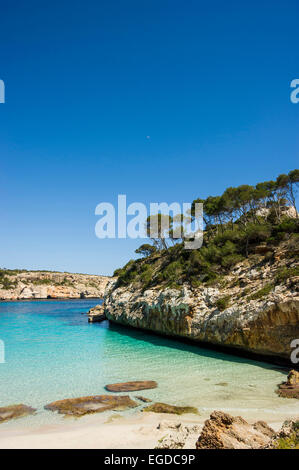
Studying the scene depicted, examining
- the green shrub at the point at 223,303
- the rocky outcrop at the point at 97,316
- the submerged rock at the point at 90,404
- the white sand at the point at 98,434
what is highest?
the green shrub at the point at 223,303

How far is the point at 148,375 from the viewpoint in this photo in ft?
44.9

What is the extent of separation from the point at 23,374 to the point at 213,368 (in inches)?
408

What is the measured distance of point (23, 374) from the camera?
45.0ft

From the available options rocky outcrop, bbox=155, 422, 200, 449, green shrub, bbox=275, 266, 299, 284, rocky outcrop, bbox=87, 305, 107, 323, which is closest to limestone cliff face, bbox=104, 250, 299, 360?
green shrub, bbox=275, 266, 299, 284

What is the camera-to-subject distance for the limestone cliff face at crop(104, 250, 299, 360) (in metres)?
13.9

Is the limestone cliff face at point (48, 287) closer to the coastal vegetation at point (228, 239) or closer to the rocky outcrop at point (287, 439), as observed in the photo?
the coastal vegetation at point (228, 239)

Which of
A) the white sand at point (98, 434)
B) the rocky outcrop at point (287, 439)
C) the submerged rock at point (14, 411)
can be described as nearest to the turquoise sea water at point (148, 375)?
the submerged rock at point (14, 411)

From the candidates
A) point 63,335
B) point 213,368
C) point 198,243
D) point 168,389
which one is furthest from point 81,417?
point 198,243

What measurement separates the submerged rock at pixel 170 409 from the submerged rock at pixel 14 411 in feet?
13.9

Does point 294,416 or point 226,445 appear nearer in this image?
point 226,445

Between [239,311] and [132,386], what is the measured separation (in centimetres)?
792

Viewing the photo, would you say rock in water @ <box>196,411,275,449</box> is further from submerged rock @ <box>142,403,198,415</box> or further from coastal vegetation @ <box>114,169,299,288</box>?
coastal vegetation @ <box>114,169,299,288</box>

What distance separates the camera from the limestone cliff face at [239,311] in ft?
45.6
